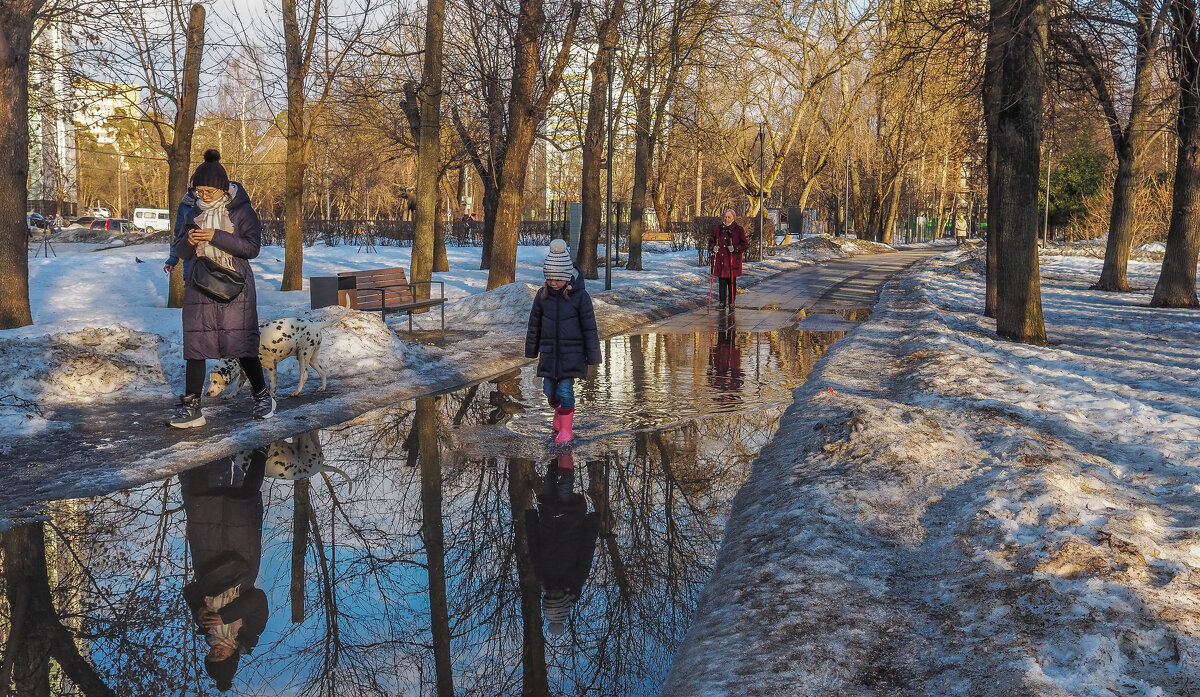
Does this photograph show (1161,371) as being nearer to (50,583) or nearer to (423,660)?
(423,660)

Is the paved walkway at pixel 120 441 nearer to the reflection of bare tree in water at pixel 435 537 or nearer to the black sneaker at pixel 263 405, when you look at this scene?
the black sneaker at pixel 263 405

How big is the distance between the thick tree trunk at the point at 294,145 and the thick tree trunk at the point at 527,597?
1463cm

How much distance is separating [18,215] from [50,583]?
7790mm

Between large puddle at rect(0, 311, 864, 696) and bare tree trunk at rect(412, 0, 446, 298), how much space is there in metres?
11.5

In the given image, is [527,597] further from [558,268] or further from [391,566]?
[558,268]

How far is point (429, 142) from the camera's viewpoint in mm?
19750

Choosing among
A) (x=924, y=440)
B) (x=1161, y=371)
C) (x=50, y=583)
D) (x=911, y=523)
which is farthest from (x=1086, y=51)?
(x=50, y=583)

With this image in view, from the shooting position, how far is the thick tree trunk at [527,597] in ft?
12.4

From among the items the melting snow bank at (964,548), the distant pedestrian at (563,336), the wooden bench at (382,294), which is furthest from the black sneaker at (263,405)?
the wooden bench at (382,294)

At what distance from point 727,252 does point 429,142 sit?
6734 millimetres

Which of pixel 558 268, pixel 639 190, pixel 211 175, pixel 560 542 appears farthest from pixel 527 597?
pixel 639 190

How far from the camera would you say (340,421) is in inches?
332

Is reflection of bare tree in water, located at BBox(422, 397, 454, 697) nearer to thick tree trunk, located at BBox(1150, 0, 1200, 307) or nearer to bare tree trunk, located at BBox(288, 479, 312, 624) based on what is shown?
bare tree trunk, located at BBox(288, 479, 312, 624)

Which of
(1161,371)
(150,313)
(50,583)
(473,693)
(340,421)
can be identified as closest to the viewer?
(473,693)
